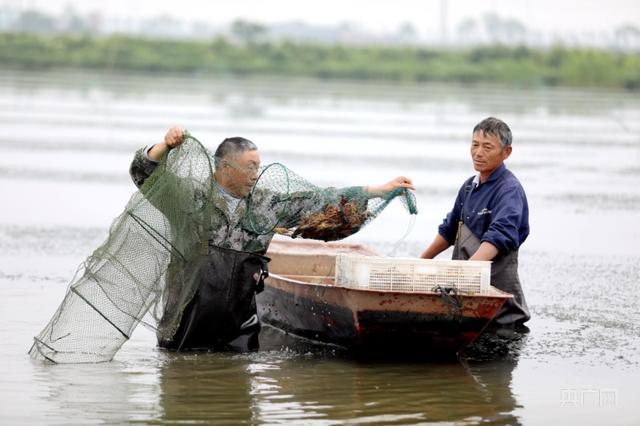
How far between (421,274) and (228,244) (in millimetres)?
1317

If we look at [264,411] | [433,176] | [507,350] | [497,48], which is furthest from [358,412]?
[497,48]

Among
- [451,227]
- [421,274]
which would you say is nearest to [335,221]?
[421,274]

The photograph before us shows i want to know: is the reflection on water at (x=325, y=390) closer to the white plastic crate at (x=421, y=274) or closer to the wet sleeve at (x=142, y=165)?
the white plastic crate at (x=421, y=274)

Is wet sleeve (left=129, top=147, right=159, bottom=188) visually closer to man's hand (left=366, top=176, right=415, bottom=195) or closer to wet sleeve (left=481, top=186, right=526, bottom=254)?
man's hand (left=366, top=176, right=415, bottom=195)

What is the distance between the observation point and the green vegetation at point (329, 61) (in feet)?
210

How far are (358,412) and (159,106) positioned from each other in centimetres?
3109

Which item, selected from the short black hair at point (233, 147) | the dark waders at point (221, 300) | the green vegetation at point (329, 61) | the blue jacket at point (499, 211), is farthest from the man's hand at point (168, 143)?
the green vegetation at point (329, 61)

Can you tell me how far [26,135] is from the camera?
2725 cm

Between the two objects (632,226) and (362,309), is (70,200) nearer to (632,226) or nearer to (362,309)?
(632,226)

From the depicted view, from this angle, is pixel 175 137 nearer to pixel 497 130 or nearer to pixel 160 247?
pixel 160 247

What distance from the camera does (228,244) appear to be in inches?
340

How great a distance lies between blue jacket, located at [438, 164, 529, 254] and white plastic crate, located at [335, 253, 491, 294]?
2.12 ft

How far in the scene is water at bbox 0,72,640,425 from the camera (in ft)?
25.6

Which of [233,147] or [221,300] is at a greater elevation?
[233,147]
